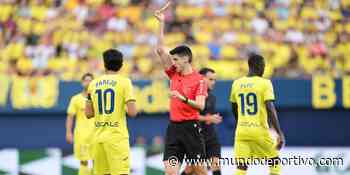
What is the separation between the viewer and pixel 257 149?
13.3 metres

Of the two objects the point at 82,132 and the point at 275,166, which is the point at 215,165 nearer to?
the point at 275,166

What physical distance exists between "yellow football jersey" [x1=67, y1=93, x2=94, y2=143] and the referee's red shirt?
4.09 metres

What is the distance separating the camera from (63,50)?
76.5ft

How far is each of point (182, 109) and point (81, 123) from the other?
455cm

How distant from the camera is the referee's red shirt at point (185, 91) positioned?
12.6 metres

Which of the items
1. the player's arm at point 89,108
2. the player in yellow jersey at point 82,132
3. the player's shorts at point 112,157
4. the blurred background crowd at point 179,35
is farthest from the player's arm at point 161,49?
the blurred background crowd at point 179,35

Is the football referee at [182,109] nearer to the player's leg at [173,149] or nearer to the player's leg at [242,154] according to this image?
the player's leg at [173,149]

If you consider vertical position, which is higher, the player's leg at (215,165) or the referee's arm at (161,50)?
the referee's arm at (161,50)

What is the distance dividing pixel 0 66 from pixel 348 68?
350 inches

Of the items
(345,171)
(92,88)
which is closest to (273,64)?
(345,171)

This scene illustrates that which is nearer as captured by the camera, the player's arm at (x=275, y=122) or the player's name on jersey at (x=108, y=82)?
the player's name on jersey at (x=108, y=82)

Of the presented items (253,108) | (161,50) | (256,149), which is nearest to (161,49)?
(161,50)

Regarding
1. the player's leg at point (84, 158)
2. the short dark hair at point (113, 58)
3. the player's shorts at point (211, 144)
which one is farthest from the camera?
the player's leg at point (84, 158)

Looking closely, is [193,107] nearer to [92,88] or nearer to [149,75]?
[92,88]
